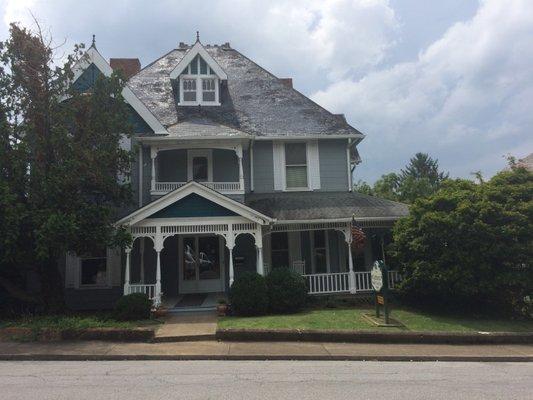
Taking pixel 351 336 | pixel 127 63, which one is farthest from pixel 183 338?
pixel 127 63

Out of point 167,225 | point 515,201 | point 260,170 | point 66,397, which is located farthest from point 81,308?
point 515,201

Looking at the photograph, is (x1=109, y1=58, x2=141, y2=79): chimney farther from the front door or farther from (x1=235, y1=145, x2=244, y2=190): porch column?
the front door

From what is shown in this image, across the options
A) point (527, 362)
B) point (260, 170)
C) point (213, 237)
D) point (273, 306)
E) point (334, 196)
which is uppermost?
point (260, 170)

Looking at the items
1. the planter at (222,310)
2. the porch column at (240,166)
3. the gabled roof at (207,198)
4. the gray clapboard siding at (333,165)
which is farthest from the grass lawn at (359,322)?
the gray clapboard siding at (333,165)

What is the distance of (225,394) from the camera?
21.6 ft

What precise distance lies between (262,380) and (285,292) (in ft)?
19.6

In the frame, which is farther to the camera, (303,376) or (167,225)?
(167,225)

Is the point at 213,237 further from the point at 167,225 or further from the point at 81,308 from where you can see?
the point at 81,308

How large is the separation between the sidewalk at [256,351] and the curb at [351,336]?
219mm

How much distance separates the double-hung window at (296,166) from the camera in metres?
18.0

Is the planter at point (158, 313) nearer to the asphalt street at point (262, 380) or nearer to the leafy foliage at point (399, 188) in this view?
the asphalt street at point (262, 380)

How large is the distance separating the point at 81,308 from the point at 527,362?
→ 43.4 ft

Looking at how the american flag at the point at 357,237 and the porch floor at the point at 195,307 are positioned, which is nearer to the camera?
the porch floor at the point at 195,307

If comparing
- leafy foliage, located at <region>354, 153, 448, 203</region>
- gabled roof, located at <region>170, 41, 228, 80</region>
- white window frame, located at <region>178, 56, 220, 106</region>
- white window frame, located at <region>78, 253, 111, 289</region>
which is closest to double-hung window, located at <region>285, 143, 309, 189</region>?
white window frame, located at <region>178, 56, 220, 106</region>
